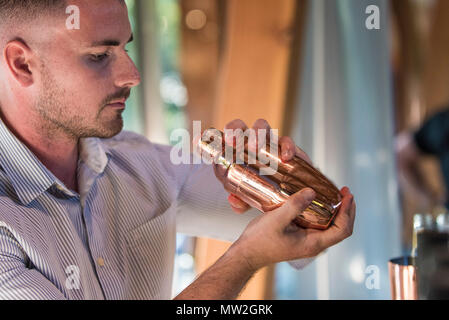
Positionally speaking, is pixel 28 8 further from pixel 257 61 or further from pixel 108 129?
pixel 257 61

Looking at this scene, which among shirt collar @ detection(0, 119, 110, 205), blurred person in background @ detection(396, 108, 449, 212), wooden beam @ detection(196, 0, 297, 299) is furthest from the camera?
blurred person in background @ detection(396, 108, 449, 212)

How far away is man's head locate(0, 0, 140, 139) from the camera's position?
0.59 metres

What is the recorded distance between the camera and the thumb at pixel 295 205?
533 millimetres

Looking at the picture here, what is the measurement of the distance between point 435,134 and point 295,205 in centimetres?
137

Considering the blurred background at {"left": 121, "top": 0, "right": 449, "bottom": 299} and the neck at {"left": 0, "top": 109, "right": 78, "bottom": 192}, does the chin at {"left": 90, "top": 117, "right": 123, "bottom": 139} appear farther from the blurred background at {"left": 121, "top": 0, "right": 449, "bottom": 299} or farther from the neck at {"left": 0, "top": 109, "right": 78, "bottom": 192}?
the blurred background at {"left": 121, "top": 0, "right": 449, "bottom": 299}

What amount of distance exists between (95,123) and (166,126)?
1.38m

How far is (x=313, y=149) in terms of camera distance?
111cm

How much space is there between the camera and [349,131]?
1.17m

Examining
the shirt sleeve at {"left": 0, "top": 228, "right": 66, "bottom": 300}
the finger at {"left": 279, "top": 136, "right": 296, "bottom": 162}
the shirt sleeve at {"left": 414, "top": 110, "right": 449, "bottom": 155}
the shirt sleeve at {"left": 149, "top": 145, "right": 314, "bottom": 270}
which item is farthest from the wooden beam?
the shirt sleeve at {"left": 414, "top": 110, "right": 449, "bottom": 155}

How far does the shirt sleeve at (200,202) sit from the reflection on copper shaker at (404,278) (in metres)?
0.26

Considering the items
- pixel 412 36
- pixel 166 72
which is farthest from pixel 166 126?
pixel 412 36

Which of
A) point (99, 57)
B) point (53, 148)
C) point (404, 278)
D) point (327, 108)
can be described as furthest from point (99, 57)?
point (327, 108)

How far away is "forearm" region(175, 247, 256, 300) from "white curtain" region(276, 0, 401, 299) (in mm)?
482

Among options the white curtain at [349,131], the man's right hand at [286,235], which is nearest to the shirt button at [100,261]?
the man's right hand at [286,235]
